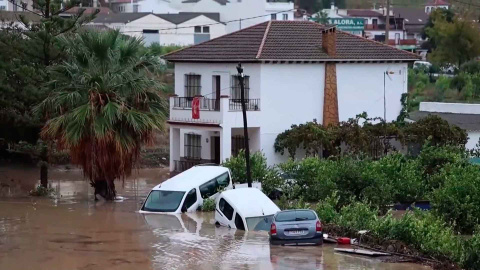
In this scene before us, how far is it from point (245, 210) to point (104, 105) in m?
8.47

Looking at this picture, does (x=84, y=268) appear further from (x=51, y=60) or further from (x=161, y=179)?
(x=161, y=179)

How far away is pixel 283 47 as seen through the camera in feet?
157

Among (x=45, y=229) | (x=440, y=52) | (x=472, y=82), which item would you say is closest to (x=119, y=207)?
(x=45, y=229)

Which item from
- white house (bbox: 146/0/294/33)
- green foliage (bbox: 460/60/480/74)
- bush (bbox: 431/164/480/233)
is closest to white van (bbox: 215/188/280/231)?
bush (bbox: 431/164/480/233)

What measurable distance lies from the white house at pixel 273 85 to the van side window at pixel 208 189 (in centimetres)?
818

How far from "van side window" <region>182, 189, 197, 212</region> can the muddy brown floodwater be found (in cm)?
49

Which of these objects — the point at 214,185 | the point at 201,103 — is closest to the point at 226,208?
the point at 214,185

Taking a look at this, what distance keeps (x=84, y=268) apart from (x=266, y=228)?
26.6 feet

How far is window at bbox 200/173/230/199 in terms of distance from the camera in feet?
121

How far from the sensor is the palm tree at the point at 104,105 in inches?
1476

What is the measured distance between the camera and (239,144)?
155 feet

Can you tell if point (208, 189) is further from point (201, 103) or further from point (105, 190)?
point (201, 103)

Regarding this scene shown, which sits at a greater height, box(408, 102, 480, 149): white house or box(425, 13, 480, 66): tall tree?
box(425, 13, 480, 66): tall tree

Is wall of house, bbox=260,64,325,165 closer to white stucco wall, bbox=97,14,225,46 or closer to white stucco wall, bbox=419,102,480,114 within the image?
white stucco wall, bbox=419,102,480,114
